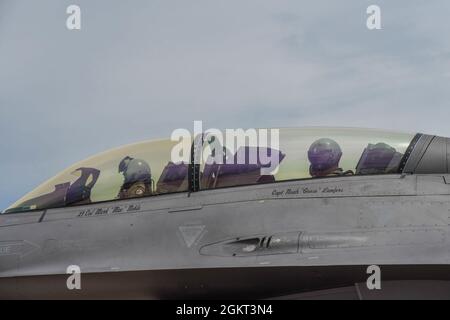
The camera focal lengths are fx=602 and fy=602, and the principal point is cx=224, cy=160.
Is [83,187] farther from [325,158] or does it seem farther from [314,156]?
[325,158]

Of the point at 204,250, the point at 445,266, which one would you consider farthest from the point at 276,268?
the point at 445,266

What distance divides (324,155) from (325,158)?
43mm

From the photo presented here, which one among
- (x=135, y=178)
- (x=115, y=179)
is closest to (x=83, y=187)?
(x=115, y=179)

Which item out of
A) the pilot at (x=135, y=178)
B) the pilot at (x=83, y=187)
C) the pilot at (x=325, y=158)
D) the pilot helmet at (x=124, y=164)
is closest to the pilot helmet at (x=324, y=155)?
the pilot at (x=325, y=158)

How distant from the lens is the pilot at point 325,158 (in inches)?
273

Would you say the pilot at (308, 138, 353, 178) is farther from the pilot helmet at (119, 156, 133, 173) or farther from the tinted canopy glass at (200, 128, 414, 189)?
the pilot helmet at (119, 156, 133, 173)

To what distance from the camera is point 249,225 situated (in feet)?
22.2

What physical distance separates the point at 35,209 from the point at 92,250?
1343 millimetres

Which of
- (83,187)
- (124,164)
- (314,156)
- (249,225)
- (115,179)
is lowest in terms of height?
(249,225)

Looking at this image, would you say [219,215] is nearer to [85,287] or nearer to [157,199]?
[157,199]

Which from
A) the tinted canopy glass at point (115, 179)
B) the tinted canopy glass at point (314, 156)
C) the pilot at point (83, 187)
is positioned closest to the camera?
the tinted canopy glass at point (314, 156)

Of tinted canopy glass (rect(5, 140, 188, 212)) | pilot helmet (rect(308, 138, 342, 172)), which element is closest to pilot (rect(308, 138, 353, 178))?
pilot helmet (rect(308, 138, 342, 172))

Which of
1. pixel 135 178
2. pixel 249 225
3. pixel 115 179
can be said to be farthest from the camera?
pixel 115 179

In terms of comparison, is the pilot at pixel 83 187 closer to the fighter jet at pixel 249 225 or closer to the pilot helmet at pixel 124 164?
the fighter jet at pixel 249 225
